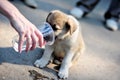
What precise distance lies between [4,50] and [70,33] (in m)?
0.65

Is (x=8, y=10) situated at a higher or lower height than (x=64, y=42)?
higher

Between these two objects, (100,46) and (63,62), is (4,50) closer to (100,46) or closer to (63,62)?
(63,62)

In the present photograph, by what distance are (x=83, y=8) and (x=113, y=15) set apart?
39 cm

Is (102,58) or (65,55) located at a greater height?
(65,55)

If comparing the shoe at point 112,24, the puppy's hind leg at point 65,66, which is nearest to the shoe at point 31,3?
the shoe at point 112,24

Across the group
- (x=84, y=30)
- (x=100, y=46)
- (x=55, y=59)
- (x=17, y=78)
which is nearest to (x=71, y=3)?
(x=84, y=30)

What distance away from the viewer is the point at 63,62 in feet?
8.53

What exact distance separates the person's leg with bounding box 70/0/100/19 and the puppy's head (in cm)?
131

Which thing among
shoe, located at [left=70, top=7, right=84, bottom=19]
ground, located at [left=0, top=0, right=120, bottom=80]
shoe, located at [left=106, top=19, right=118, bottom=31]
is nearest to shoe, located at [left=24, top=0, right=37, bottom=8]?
ground, located at [left=0, top=0, right=120, bottom=80]

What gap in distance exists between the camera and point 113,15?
389 cm

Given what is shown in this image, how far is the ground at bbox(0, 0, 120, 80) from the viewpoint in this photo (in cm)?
259

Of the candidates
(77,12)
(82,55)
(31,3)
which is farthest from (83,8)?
(82,55)

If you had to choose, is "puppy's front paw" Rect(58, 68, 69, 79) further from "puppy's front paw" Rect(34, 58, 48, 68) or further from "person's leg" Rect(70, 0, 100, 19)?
"person's leg" Rect(70, 0, 100, 19)

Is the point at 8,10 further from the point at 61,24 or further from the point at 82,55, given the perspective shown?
the point at 82,55
